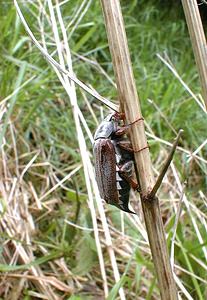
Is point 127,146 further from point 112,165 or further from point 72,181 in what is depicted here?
point 72,181

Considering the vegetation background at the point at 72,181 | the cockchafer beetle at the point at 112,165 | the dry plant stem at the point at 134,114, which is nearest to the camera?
the dry plant stem at the point at 134,114

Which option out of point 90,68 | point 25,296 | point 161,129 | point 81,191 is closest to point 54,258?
point 25,296

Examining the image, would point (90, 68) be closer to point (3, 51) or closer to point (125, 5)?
point (3, 51)

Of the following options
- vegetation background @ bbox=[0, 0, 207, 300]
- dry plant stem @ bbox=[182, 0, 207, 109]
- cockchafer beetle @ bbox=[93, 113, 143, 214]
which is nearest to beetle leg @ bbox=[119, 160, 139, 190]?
cockchafer beetle @ bbox=[93, 113, 143, 214]

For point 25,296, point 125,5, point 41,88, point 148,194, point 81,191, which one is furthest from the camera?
point 125,5

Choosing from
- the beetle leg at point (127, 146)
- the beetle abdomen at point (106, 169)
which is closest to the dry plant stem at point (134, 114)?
the beetle leg at point (127, 146)

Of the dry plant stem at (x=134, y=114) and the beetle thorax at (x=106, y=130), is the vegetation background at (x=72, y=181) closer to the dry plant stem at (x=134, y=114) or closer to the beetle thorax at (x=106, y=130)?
the beetle thorax at (x=106, y=130)
